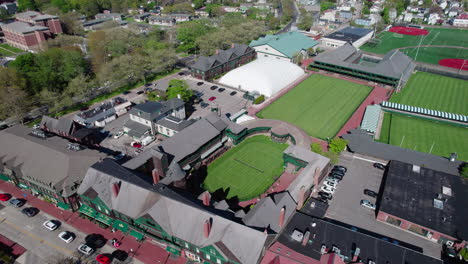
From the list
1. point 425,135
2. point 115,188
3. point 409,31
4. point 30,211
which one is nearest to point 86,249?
point 115,188

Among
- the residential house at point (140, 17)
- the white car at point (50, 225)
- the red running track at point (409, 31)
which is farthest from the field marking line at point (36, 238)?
the red running track at point (409, 31)

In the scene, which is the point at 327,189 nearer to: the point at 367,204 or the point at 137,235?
the point at 367,204

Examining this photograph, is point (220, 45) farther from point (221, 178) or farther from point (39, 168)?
point (39, 168)

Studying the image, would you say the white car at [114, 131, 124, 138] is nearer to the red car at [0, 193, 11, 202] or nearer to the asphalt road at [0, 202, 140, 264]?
the red car at [0, 193, 11, 202]

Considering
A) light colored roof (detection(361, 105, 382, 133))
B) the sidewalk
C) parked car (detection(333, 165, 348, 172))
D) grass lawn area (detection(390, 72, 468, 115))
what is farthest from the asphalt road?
grass lawn area (detection(390, 72, 468, 115))

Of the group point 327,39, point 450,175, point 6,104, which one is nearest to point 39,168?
point 6,104
